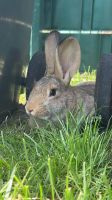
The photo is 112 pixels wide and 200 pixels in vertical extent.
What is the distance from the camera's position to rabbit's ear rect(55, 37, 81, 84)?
3.46 metres

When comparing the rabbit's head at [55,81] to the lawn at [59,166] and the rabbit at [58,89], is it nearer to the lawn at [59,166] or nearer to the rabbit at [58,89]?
the rabbit at [58,89]

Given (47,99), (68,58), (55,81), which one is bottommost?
(47,99)

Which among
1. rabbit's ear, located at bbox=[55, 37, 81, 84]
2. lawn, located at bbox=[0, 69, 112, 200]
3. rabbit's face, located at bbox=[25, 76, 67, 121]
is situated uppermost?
rabbit's ear, located at bbox=[55, 37, 81, 84]

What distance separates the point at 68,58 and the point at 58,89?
34 cm

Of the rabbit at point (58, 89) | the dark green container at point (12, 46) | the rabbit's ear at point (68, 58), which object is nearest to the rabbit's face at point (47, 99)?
the rabbit at point (58, 89)

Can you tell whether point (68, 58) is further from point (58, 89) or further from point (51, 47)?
point (58, 89)

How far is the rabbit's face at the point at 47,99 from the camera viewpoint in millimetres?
3088

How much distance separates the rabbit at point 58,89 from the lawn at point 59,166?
433 mm

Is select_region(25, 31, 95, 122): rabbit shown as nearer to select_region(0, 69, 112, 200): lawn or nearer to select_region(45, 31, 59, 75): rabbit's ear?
select_region(45, 31, 59, 75): rabbit's ear

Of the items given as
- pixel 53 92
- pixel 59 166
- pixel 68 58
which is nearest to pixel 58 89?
pixel 53 92

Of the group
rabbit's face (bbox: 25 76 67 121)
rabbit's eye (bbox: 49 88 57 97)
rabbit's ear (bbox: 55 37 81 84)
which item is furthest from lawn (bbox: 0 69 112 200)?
rabbit's ear (bbox: 55 37 81 84)

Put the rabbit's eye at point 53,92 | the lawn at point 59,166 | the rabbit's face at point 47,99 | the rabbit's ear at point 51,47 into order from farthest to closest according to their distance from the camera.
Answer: the rabbit's ear at point 51,47 → the rabbit's eye at point 53,92 → the rabbit's face at point 47,99 → the lawn at point 59,166

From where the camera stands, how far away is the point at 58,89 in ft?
10.9

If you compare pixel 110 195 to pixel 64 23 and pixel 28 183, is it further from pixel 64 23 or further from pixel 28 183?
pixel 64 23
